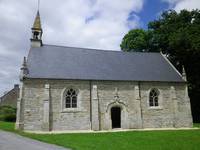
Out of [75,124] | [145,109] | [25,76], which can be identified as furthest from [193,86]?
[25,76]

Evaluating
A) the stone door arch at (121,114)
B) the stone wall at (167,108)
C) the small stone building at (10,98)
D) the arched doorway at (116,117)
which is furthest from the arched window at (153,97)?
the small stone building at (10,98)

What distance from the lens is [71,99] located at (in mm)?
20891

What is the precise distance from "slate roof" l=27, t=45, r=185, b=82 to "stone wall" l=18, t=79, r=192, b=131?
71cm

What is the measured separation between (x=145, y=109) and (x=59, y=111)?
8900 mm

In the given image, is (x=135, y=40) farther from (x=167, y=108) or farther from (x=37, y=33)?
(x=37, y=33)

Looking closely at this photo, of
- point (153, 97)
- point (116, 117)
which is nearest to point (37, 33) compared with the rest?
point (116, 117)

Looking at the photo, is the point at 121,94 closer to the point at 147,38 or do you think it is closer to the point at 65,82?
the point at 65,82

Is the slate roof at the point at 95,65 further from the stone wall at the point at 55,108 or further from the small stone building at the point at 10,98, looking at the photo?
the small stone building at the point at 10,98

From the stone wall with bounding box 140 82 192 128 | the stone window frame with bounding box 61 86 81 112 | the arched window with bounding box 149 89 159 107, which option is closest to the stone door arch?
the stone wall with bounding box 140 82 192 128

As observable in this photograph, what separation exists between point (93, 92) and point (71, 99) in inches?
88.8

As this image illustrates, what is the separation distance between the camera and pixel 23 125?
19.0 meters

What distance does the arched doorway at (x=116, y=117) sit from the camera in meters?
22.5

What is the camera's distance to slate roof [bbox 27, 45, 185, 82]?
21.5 meters

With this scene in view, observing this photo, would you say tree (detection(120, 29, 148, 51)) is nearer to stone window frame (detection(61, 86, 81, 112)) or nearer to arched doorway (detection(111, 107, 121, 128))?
arched doorway (detection(111, 107, 121, 128))
